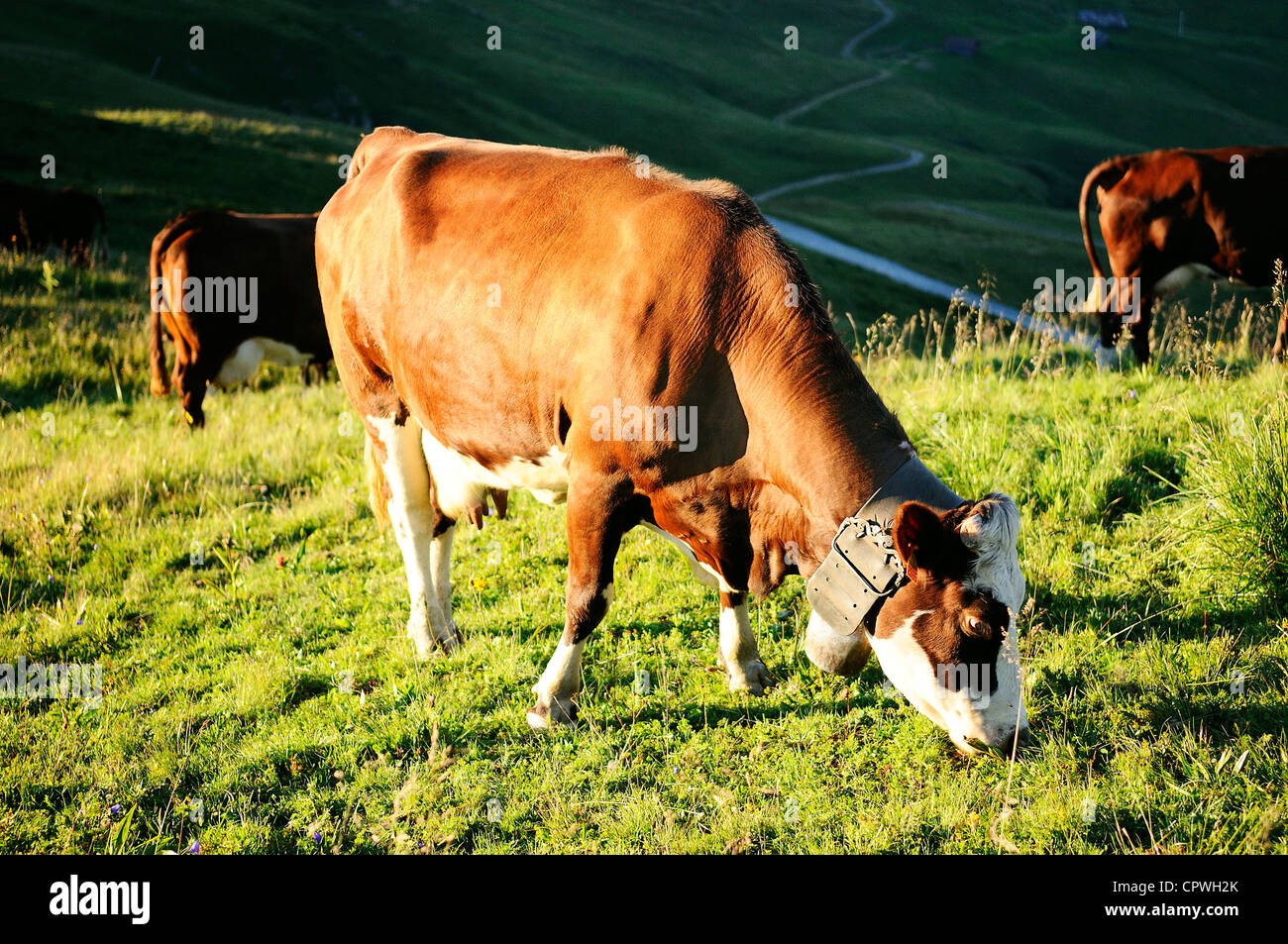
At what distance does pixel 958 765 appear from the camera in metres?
4.18

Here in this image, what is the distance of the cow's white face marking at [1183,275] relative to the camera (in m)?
9.77

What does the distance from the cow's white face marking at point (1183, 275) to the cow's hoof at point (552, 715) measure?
27.8 feet

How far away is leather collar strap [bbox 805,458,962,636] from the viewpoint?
139 inches

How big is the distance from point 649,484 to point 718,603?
1.91m

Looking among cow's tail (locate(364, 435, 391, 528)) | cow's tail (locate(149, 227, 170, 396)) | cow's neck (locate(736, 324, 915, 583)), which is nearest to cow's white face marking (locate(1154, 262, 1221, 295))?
cow's neck (locate(736, 324, 915, 583))

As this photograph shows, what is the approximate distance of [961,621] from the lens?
11.6 ft

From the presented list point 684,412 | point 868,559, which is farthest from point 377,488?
point 868,559

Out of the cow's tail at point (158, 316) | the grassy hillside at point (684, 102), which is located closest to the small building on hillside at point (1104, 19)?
the grassy hillside at point (684, 102)

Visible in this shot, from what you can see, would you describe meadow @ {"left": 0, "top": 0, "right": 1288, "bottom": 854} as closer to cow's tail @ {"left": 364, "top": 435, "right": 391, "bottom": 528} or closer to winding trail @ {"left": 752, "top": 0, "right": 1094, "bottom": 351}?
cow's tail @ {"left": 364, "top": 435, "right": 391, "bottom": 528}

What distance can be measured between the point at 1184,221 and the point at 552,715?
8752mm

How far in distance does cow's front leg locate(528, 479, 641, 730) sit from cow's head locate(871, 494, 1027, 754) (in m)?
1.27

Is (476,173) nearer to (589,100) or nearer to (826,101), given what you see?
(589,100)

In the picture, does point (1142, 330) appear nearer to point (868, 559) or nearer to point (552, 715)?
point (868, 559)
